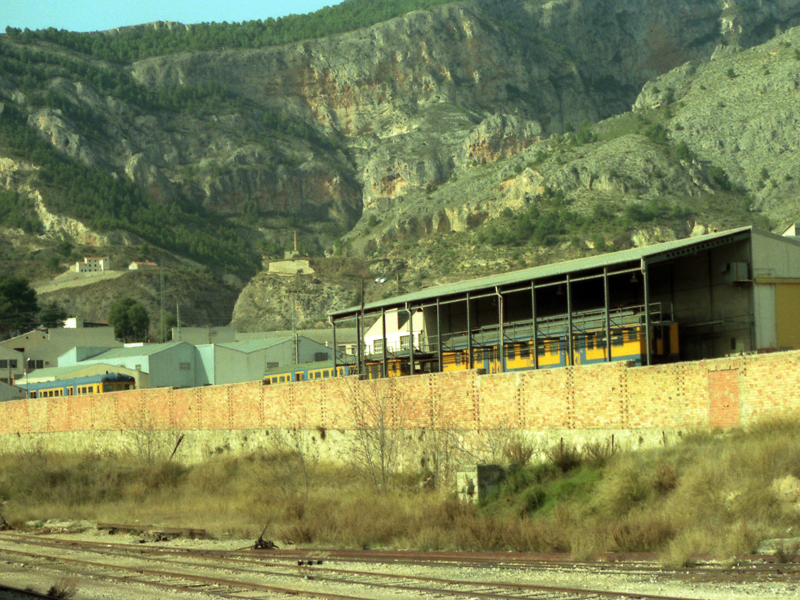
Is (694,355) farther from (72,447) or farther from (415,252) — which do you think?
(415,252)

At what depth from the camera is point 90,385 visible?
63.1 metres

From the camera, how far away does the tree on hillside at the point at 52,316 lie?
135625mm

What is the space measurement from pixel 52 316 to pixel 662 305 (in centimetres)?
11360

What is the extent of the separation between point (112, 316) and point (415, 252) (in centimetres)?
4217

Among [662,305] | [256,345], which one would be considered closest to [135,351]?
[256,345]

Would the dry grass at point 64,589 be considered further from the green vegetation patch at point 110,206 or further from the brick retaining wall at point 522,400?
the green vegetation patch at point 110,206

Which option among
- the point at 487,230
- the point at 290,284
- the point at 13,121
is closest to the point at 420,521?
the point at 487,230

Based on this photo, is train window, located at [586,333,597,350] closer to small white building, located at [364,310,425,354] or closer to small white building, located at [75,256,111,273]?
small white building, located at [364,310,425,354]

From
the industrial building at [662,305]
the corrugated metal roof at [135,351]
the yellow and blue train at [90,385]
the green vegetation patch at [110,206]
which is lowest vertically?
the yellow and blue train at [90,385]

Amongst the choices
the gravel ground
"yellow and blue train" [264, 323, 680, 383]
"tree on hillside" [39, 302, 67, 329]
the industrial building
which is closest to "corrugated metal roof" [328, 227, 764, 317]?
the industrial building

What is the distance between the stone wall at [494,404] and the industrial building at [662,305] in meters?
6.02

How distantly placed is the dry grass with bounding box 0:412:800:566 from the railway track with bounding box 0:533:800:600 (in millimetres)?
1373

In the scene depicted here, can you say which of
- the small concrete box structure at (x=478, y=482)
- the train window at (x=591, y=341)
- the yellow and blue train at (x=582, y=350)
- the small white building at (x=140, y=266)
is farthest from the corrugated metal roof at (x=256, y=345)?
the small white building at (x=140, y=266)

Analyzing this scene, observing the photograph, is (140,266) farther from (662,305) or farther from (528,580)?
(528,580)
